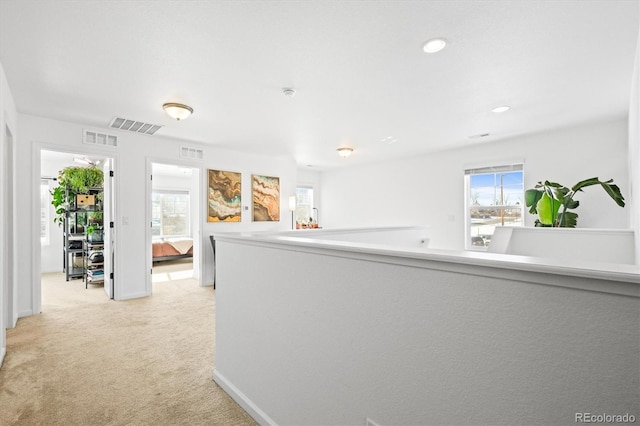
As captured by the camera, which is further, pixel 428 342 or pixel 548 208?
pixel 548 208

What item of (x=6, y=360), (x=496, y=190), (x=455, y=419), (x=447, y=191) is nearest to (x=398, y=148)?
(x=447, y=191)

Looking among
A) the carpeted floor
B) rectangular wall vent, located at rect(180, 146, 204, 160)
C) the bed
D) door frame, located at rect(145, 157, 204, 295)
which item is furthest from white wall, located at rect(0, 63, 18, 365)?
the bed

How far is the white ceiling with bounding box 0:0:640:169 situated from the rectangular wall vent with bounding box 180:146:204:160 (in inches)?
40.2

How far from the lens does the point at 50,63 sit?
246 centimetres

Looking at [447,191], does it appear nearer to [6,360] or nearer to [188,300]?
[188,300]

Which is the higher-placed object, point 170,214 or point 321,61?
point 321,61

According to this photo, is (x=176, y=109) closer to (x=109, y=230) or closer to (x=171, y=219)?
(x=109, y=230)

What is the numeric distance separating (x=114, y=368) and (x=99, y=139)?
3.22 m

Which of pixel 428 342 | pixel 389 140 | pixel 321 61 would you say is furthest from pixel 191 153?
pixel 428 342

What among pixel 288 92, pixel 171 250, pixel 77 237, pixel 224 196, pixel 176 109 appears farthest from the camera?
A: pixel 171 250

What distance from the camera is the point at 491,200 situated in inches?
211

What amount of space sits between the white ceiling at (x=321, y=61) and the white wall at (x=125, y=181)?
13.8 inches

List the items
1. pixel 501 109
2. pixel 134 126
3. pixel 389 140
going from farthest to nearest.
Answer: pixel 389 140 < pixel 134 126 < pixel 501 109

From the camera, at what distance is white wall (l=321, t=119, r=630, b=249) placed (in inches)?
163
